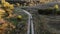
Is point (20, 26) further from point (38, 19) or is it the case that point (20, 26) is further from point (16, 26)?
point (38, 19)

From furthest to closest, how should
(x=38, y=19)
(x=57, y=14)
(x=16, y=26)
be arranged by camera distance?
(x=57, y=14) → (x=38, y=19) → (x=16, y=26)

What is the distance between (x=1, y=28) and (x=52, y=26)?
226 centimetres

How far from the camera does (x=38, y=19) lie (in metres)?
9.77


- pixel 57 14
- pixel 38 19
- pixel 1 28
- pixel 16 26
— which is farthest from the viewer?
pixel 57 14

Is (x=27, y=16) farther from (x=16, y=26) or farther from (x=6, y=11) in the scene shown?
(x=16, y=26)

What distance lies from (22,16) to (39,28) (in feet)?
6.09

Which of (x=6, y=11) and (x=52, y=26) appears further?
(x=6, y=11)

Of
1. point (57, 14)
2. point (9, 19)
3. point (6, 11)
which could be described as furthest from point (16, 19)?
point (57, 14)

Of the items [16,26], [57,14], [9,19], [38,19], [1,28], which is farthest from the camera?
[57,14]

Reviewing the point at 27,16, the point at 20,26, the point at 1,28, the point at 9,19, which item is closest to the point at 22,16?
the point at 27,16

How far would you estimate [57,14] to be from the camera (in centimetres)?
1126

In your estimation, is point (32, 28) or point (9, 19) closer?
point (32, 28)

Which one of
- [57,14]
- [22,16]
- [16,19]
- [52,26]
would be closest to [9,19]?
[16,19]

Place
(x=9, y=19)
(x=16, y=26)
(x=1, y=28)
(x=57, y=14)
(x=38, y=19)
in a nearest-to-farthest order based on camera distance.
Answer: (x=1, y=28) < (x=16, y=26) < (x=9, y=19) < (x=38, y=19) < (x=57, y=14)
